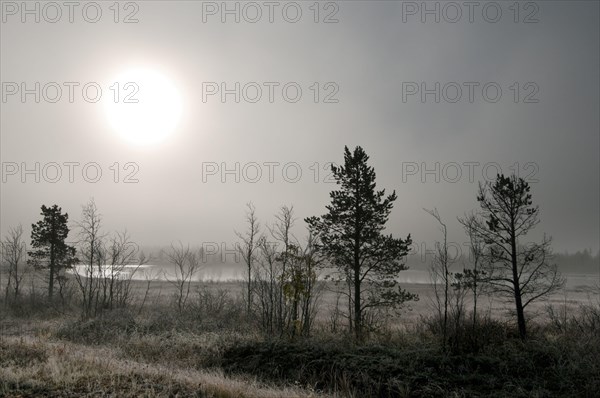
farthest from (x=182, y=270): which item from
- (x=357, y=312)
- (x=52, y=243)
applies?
(x=357, y=312)

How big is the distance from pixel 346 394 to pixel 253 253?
24705 millimetres

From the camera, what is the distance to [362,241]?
2280 cm

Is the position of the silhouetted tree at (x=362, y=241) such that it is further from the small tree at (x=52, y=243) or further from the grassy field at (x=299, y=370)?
the small tree at (x=52, y=243)

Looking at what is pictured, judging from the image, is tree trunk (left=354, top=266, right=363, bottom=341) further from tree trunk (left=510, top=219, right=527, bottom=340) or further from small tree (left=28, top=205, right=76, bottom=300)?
small tree (left=28, top=205, right=76, bottom=300)

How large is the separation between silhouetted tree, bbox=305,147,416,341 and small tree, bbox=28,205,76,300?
28.1 metres

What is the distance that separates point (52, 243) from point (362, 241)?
3188 cm

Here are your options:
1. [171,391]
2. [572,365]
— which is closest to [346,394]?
[171,391]

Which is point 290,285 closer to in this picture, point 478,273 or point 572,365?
point 478,273

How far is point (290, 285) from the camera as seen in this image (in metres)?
19.6

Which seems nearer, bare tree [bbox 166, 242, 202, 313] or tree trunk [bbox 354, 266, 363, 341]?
tree trunk [bbox 354, 266, 363, 341]

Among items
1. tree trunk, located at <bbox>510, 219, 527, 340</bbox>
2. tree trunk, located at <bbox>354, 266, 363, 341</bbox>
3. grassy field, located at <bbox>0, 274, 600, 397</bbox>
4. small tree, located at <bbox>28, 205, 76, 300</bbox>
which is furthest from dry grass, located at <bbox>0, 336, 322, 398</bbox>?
small tree, located at <bbox>28, 205, 76, 300</bbox>

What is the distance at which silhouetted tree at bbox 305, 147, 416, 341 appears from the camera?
22.2 meters

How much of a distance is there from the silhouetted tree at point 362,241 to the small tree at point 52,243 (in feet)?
92.2

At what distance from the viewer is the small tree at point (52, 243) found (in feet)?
125
